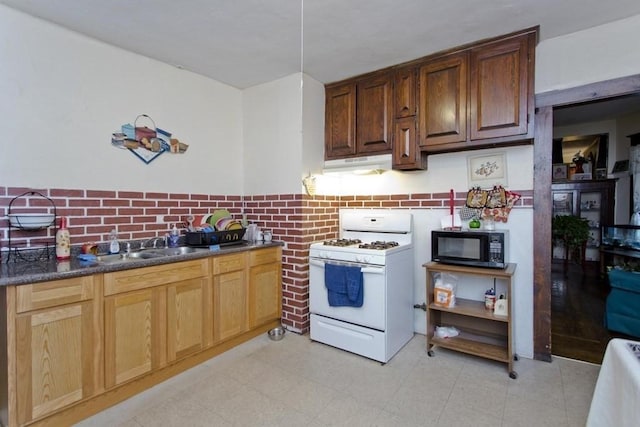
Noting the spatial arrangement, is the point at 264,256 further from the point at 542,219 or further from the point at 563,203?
the point at 563,203

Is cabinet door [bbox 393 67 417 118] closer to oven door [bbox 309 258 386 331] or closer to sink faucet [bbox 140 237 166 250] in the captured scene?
oven door [bbox 309 258 386 331]

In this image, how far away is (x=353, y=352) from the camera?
252cm

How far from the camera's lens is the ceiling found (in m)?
1.91

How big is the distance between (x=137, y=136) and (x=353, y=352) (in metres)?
2.45

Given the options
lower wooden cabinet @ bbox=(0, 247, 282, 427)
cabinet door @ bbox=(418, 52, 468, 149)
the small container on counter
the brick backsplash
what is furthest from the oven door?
cabinet door @ bbox=(418, 52, 468, 149)

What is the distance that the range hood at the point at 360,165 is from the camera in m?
2.76

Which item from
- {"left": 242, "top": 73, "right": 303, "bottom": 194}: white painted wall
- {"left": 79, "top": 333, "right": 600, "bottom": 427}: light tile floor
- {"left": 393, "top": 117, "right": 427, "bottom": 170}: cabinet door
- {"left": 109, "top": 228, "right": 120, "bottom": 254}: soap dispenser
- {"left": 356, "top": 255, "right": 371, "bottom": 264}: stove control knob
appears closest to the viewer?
{"left": 79, "top": 333, "right": 600, "bottom": 427}: light tile floor

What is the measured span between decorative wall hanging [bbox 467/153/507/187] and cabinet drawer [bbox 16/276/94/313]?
281 cm

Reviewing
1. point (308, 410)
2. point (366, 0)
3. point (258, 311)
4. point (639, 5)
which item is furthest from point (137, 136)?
point (639, 5)

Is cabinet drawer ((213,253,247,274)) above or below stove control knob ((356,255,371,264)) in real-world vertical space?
below

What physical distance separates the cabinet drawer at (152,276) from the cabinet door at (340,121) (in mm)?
1625


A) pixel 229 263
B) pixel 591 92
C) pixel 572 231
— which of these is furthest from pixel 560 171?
pixel 229 263

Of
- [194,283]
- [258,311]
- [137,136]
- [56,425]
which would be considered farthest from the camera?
[258,311]

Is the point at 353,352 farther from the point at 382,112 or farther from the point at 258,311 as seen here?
the point at 382,112
